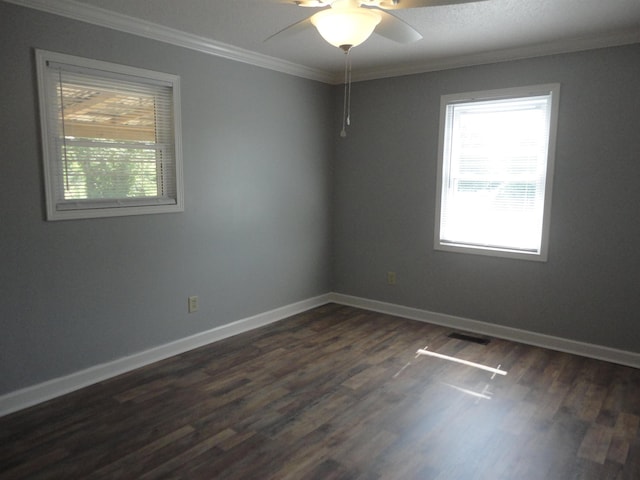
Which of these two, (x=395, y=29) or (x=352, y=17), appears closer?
(x=352, y=17)

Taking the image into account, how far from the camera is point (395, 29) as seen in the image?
223 centimetres

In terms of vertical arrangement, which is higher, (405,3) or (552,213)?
(405,3)

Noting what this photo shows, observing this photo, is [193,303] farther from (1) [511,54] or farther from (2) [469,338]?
(1) [511,54]

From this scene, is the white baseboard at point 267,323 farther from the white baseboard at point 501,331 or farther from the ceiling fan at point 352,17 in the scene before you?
the ceiling fan at point 352,17

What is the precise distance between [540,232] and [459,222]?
0.70 meters

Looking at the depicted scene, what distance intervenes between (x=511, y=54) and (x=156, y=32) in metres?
2.71

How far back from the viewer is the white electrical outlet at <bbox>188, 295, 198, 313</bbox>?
11.9ft

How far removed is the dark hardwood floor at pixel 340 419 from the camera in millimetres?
2207

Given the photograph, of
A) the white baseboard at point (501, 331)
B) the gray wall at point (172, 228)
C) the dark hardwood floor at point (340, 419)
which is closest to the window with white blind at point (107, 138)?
the gray wall at point (172, 228)

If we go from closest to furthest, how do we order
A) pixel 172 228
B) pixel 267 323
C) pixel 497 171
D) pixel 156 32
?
pixel 156 32 → pixel 172 228 → pixel 497 171 → pixel 267 323

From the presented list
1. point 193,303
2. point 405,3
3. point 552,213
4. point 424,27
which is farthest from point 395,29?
point 193,303

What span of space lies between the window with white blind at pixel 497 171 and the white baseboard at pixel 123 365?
1.81 metres

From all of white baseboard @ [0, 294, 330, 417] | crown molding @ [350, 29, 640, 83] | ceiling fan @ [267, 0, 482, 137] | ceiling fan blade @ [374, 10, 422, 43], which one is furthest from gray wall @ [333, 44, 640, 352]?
ceiling fan @ [267, 0, 482, 137]

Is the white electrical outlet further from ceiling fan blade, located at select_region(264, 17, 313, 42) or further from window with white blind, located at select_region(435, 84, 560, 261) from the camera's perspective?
window with white blind, located at select_region(435, 84, 560, 261)
